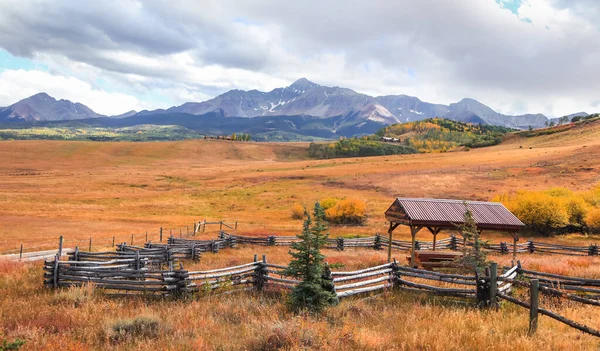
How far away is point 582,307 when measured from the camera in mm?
10070

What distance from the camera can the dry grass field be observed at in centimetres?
741

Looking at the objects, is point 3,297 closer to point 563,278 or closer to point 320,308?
point 320,308

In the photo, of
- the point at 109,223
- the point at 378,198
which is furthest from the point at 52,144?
the point at 378,198

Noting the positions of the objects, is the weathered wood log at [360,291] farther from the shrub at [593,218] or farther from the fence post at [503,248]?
the shrub at [593,218]

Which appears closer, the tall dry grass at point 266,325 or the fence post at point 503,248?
the tall dry grass at point 266,325

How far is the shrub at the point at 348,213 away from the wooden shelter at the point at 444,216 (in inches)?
909

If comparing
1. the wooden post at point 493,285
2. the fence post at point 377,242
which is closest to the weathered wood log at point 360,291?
the wooden post at point 493,285

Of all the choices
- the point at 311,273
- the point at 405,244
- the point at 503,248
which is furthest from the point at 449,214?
the point at 311,273

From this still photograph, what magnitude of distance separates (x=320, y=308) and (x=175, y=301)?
447 centimetres

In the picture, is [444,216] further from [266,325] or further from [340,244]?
[266,325]

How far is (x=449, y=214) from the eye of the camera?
2130 centimetres

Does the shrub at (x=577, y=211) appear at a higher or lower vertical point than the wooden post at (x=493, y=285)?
lower

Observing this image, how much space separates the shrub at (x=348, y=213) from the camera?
46344mm

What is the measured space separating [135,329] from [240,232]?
96.0 feet
